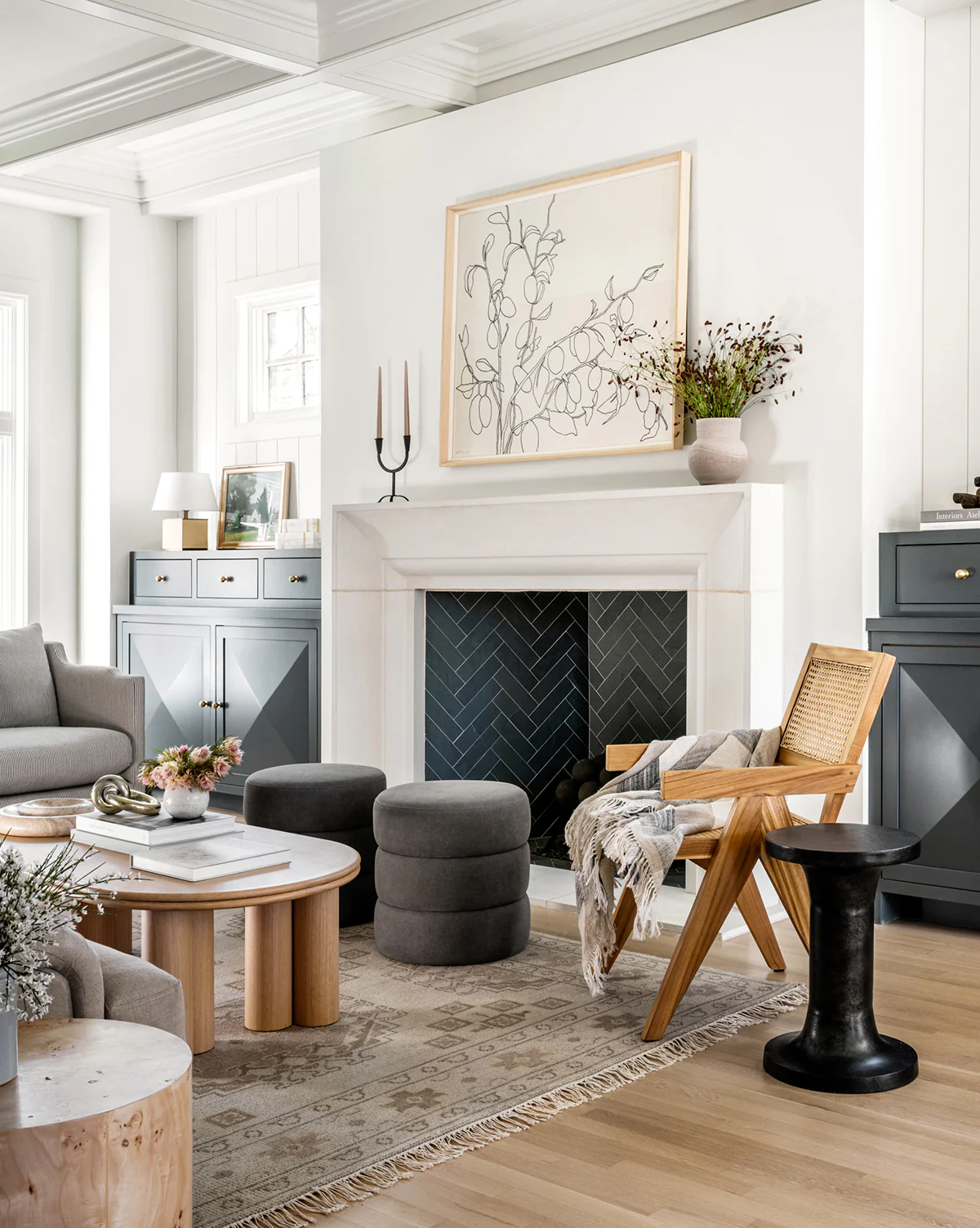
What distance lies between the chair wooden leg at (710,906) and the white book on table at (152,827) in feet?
3.74

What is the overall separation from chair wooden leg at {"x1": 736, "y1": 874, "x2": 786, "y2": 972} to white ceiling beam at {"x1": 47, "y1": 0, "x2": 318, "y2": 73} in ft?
10.3

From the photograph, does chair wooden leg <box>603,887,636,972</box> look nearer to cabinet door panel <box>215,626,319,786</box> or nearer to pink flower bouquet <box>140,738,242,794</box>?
pink flower bouquet <box>140,738,242,794</box>

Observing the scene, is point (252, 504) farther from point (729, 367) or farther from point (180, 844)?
point (180, 844)

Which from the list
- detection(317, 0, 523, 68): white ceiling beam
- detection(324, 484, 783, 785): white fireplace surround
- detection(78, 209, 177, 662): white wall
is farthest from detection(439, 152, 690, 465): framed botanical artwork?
detection(78, 209, 177, 662): white wall

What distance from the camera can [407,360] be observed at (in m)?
5.11

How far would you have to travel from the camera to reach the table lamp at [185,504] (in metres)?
6.21

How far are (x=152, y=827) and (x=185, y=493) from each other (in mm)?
3259

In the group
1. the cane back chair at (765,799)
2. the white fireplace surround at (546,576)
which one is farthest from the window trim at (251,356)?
the cane back chair at (765,799)

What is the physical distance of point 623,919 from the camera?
11.3 feet

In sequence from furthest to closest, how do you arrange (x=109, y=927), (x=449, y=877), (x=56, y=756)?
(x=56, y=756)
(x=449, y=877)
(x=109, y=927)

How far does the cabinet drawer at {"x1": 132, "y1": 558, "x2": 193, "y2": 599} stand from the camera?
617 cm

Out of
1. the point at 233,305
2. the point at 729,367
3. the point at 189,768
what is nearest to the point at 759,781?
the point at 189,768

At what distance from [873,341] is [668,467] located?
29.6 inches

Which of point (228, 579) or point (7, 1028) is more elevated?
point (228, 579)
